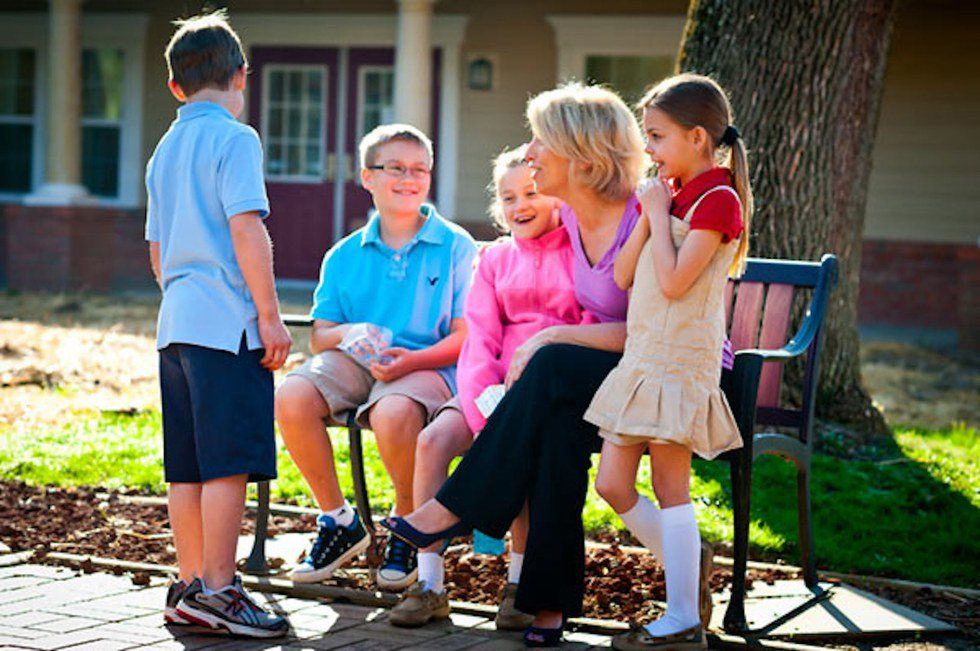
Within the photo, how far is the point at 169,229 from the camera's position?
13.6 feet

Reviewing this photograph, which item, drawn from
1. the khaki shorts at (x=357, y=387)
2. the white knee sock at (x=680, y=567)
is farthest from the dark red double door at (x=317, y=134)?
the white knee sock at (x=680, y=567)

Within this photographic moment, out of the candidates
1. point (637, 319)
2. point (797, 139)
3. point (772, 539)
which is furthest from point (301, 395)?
point (797, 139)

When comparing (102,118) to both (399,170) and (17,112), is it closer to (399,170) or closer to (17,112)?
(17,112)

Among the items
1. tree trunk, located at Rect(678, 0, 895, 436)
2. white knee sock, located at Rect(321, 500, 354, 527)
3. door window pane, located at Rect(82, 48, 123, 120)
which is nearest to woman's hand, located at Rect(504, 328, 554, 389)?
white knee sock, located at Rect(321, 500, 354, 527)

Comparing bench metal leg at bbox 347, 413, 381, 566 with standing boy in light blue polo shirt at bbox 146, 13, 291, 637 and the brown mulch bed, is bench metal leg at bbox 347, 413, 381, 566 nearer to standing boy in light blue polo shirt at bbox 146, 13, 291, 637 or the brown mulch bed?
the brown mulch bed

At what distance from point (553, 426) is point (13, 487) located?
2921 millimetres

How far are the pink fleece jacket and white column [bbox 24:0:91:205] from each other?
12.6 meters

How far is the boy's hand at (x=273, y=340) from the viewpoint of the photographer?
4.06m

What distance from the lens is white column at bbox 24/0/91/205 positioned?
16156 millimetres

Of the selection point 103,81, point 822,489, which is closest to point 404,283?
point 822,489

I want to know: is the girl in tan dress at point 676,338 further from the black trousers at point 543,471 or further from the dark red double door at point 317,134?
the dark red double door at point 317,134

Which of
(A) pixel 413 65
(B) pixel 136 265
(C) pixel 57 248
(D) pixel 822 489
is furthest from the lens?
(B) pixel 136 265

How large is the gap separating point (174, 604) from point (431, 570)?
716 mm

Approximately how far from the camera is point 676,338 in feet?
12.5
